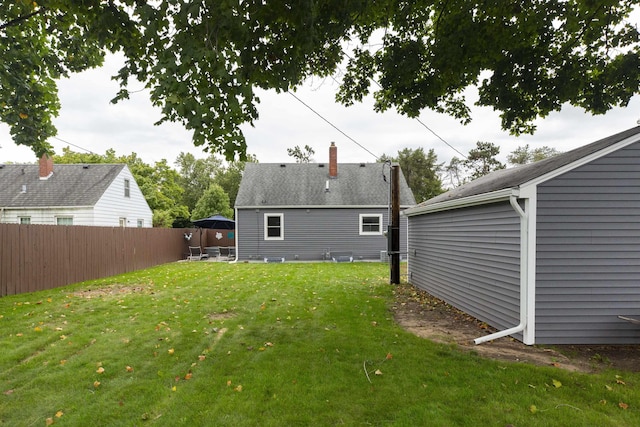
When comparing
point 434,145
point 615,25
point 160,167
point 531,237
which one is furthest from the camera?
point 434,145

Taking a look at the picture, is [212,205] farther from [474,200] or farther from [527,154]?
[527,154]

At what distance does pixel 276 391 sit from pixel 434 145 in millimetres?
39284

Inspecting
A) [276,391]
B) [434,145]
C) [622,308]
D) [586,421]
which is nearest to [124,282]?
[276,391]

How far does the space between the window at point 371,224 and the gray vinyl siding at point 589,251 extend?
42.6ft

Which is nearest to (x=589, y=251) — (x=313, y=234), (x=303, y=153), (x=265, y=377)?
(x=265, y=377)

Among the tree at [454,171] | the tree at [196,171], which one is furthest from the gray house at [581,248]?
the tree at [196,171]

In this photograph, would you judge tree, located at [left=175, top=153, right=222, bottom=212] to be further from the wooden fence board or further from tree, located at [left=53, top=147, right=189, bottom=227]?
the wooden fence board

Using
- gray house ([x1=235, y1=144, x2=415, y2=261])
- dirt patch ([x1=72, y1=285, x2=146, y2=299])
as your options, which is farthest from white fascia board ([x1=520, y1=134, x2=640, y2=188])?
gray house ([x1=235, y1=144, x2=415, y2=261])

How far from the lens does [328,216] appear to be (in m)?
17.8

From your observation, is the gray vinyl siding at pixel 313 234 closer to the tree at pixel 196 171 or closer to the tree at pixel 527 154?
the tree at pixel 527 154

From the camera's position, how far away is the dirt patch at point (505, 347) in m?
4.15

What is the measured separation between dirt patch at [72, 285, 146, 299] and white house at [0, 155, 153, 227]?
9.92 meters

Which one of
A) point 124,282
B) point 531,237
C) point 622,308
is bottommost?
point 124,282

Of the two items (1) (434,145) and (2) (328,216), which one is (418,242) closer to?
(2) (328,216)
